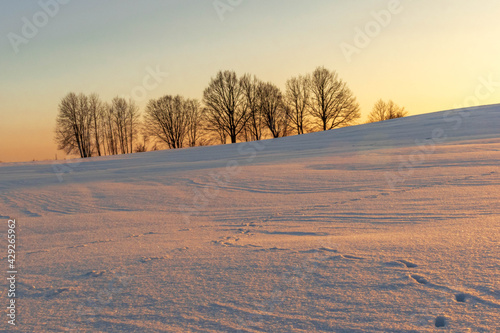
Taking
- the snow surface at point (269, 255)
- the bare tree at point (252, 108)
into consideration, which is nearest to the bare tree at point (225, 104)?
the bare tree at point (252, 108)

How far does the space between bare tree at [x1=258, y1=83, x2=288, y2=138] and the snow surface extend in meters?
40.5

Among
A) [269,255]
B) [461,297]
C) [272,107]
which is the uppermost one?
[272,107]

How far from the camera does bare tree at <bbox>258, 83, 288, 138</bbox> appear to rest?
46062 millimetres

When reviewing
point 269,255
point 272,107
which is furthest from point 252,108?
point 269,255

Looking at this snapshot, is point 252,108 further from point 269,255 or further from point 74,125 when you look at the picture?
point 269,255

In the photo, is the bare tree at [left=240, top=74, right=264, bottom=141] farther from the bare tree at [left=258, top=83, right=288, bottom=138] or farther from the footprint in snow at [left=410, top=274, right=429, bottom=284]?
the footprint in snow at [left=410, top=274, right=429, bottom=284]

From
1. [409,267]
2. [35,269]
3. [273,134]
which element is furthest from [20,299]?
→ [273,134]

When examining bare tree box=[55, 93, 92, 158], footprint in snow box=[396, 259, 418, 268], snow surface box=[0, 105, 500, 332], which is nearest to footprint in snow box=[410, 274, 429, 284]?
snow surface box=[0, 105, 500, 332]

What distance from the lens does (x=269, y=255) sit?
8.82 feet

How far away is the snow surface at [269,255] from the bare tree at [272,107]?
133 ft

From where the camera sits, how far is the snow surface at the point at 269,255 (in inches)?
73.4

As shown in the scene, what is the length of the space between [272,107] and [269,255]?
44751 millimetres

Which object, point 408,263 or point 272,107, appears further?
point 272,107

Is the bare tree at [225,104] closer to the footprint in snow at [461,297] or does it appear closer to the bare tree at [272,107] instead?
the bare tree at [272,107]
